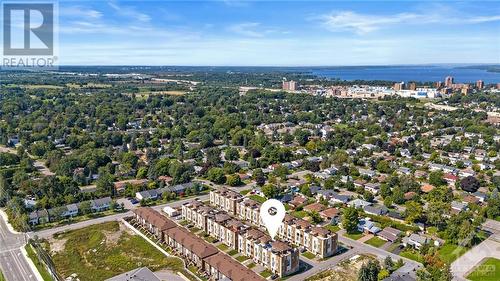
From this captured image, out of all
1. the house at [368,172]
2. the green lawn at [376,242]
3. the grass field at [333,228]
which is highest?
the house at [368,172]

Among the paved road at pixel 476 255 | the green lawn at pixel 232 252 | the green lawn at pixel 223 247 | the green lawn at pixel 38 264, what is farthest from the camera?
the green lawn at pixel 223 247

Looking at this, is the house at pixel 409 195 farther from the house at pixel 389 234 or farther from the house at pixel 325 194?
the house at pixel 389 234

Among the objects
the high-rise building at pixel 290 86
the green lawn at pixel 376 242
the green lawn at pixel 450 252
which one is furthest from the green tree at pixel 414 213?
the high-rise building at pixel 290 86

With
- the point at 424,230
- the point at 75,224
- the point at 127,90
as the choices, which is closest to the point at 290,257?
the point at 424,230

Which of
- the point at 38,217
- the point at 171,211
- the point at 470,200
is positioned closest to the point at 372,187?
the point at 470,200

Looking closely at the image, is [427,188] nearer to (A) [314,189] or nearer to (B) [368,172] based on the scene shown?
(B) [368,172]

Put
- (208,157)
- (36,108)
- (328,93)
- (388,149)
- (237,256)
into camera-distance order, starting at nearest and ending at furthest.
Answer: (237,256)
(208,157)
(388,149)
(36,108)
(328,93)

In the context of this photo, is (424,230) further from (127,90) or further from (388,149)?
(127,90)
